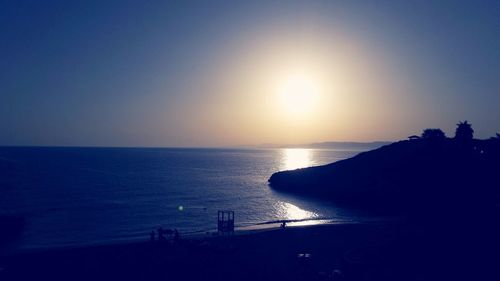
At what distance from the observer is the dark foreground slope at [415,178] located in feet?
200

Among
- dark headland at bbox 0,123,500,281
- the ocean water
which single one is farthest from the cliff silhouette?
the ocean water

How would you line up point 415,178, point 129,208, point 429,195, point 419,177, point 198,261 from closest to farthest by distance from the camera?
point 198,261
point 429,195
point 419,177
point 415,178
point 129,208

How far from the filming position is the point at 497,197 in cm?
5372

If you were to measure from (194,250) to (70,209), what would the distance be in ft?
166

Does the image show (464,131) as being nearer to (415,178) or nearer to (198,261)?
(415,178)

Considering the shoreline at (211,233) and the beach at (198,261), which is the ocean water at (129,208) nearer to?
the shoreline at (211,233)

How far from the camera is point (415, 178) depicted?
3118 inches

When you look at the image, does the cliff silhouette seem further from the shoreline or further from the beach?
the beach

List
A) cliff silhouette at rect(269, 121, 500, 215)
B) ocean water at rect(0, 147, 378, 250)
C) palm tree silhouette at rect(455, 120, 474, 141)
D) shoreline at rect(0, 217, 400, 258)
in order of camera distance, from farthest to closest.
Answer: palm tree silhouette at rect(455, 120, 474, 141), cliff silhouette at rect(269, 121, 500, 215), ocean water at rect(0, 147, 378, 250), shoreline at rect(0, 217, 400, 258)

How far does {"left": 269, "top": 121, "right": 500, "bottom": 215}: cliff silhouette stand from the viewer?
60.2m

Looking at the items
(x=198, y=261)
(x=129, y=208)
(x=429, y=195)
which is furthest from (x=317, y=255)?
(x=129, y=208)

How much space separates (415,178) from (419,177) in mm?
2105

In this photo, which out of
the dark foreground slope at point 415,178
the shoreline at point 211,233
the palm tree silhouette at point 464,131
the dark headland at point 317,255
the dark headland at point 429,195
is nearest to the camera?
the dark headland at point 317,255

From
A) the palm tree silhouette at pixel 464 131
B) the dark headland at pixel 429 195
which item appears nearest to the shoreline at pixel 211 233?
the dark headland at pixel 429 195
